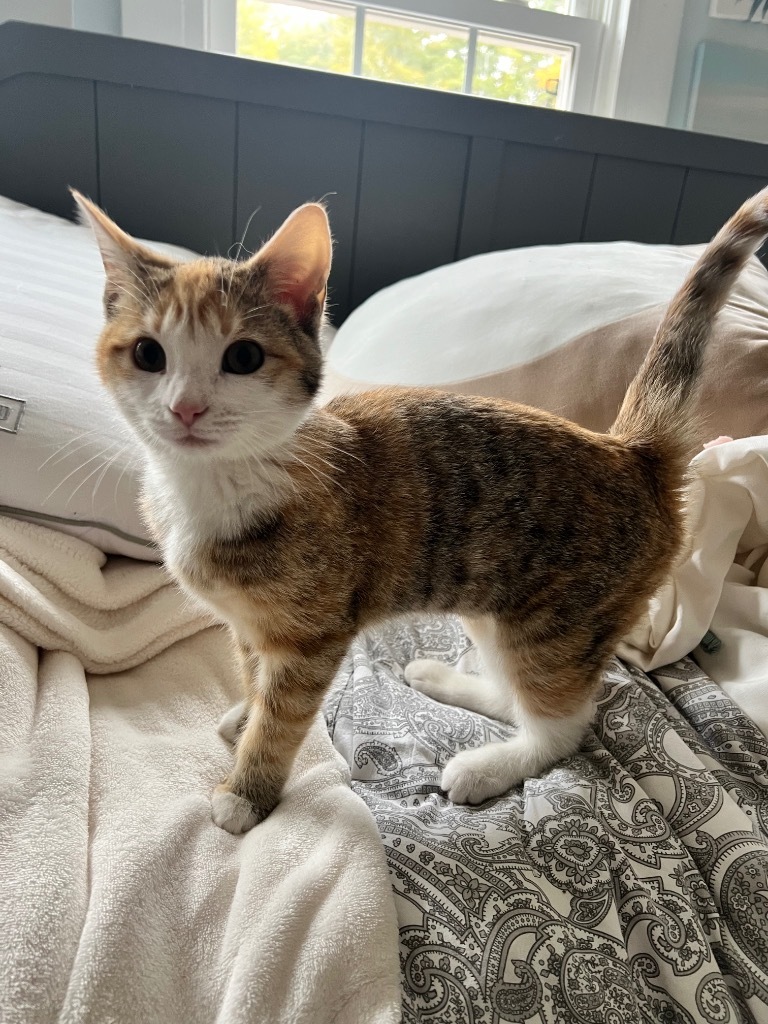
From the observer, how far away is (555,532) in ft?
2.77

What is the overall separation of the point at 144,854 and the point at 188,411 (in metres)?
0.40

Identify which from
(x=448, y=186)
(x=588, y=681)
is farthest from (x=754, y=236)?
(x=448, y=186)

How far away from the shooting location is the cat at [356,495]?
29.5 inches

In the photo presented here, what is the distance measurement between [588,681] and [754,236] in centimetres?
55

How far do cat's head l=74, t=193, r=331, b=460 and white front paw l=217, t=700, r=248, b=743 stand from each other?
327mm

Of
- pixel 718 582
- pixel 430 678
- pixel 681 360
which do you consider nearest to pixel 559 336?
pixel 681 360

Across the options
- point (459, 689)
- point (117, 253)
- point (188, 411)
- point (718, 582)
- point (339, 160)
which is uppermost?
point (339, 160)

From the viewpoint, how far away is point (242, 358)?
747 mm

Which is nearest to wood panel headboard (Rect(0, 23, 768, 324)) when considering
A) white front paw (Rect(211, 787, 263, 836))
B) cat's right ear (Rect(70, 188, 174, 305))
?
cat's right ear (Rect(70, 188, 174, 305))

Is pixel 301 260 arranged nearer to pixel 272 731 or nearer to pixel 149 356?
pixel 149 356

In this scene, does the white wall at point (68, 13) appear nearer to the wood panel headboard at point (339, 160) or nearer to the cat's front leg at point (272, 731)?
the wood panel headboard at point (339, 160)

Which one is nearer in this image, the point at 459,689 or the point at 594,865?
the point at 594,865

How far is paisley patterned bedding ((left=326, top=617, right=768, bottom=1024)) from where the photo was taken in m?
0.61

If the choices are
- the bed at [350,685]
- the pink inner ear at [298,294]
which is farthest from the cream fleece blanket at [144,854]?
the pink inner ear at [298,294]
